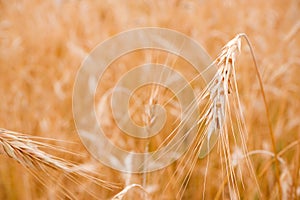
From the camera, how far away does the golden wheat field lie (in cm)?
51

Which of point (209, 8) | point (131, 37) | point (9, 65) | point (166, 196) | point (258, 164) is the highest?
point (209, 8)

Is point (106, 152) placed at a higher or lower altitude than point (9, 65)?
lower

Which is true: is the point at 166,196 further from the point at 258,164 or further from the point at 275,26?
the point at 275,26

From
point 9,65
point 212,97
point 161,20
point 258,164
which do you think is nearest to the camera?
point 212,97

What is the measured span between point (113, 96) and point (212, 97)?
88cm

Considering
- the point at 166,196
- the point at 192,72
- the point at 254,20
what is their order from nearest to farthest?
the point at 166,196 → the point at 192,72 → the point at 254,20

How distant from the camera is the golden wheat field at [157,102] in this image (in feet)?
1.69

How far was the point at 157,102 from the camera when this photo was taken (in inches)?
26.7

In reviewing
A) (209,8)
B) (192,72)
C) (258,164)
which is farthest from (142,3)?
(258,164)

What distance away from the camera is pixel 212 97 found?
490 millimetres

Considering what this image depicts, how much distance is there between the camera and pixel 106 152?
99 cm

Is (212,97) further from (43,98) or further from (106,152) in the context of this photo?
(43,98)

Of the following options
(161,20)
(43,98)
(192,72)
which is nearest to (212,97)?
(43,98)

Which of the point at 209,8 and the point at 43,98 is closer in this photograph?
the point at 43,98
